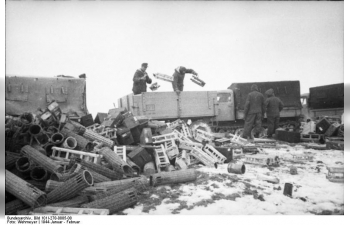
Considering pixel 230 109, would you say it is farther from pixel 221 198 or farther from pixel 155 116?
pixel 221 198

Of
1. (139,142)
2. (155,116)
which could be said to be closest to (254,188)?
(139,142)

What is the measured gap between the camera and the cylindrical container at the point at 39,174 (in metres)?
4.30

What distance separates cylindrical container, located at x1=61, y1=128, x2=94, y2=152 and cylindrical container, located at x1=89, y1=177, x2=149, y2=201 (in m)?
2.04

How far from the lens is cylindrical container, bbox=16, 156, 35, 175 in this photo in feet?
14.2

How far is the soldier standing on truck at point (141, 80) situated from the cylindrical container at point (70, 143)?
218 inches

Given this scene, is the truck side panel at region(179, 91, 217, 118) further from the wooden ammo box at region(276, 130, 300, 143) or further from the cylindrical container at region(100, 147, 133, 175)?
the cylindrical container at region(100, 147, 133, 175)

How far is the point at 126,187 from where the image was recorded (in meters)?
4.19

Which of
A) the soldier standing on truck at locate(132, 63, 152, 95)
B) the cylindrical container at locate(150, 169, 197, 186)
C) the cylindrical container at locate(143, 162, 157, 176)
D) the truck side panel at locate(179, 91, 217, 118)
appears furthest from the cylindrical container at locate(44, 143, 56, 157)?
the truck side panel at locate(179, 91, 217, 118)

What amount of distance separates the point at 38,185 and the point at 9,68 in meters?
2.64

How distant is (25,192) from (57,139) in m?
2.34

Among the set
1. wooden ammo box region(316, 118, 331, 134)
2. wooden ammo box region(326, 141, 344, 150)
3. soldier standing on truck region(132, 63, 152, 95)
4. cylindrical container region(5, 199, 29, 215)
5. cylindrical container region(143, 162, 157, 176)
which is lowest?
cylindrical container region(5, 199, 29, 215)

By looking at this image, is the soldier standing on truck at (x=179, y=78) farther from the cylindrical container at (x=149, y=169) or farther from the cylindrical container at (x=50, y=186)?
the cylindrical container at (x=50, y=186)

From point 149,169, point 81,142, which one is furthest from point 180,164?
point 81,142

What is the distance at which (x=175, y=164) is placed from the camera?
19.4 ft
